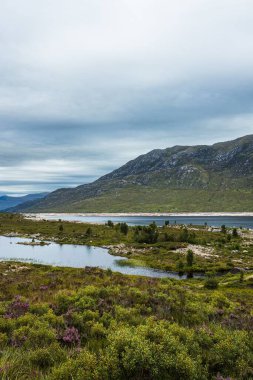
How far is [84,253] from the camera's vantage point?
82438mm

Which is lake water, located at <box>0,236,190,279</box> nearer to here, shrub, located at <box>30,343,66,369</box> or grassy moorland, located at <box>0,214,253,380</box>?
grassy moorland, located at <box>0,214,253,380</box>

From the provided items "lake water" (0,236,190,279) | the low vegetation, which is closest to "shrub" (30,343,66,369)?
"lake water" (0,236,190,279)

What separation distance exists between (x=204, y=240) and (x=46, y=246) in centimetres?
4804

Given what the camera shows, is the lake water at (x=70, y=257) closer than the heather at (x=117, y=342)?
No

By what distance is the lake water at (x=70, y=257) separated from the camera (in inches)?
2436

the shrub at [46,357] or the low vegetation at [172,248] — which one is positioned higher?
the shrub at [46,357]

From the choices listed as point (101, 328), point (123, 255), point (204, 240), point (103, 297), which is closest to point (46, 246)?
point (123, 255)

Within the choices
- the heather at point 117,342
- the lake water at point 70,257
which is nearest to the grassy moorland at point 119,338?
the heather at point 117,342

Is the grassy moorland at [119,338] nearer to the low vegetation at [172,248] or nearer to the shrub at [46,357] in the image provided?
the shrub at [46,357]

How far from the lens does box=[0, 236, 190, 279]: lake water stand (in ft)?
203

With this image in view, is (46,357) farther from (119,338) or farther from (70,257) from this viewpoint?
(70,257)

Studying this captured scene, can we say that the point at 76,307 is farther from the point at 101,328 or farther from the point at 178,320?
the point at 178,320

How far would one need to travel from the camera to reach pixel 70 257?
7644cm

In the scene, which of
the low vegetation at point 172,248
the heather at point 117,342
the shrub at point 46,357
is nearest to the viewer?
the heather at point 117,342
